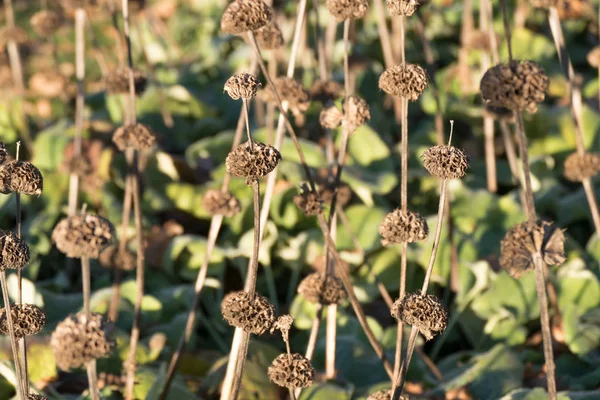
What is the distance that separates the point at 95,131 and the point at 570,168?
7.36 ft

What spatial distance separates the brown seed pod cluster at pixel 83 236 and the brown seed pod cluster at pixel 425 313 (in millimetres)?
605

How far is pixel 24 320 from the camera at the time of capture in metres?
1.55

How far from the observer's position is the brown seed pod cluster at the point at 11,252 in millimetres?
1437

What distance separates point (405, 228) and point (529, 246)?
0.30 m

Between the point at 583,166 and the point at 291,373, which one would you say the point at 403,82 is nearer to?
the point at 291,373

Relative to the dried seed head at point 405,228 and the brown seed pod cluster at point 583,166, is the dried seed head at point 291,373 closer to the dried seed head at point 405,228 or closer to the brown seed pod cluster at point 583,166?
the dried seed head at point 405,228

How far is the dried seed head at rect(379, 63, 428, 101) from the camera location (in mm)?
1615

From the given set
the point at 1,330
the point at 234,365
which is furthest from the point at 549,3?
the point at 1,330

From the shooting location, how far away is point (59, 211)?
3482 millimetres

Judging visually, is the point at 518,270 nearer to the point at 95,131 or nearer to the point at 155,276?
the point at 155,276

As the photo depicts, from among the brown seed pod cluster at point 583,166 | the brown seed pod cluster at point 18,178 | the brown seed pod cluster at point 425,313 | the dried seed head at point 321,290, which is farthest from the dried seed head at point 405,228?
the brown seed pod cluster at point 583,166

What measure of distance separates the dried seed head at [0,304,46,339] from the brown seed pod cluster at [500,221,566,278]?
1.07m

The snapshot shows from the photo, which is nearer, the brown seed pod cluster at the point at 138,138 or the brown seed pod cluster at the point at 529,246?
the brown seed pod cluster at the point at 529,246

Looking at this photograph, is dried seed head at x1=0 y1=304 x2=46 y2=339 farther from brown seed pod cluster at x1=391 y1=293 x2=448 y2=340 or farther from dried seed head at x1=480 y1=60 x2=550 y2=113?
dried seed head at x1=480 y1=60 x2=550 y2=113
